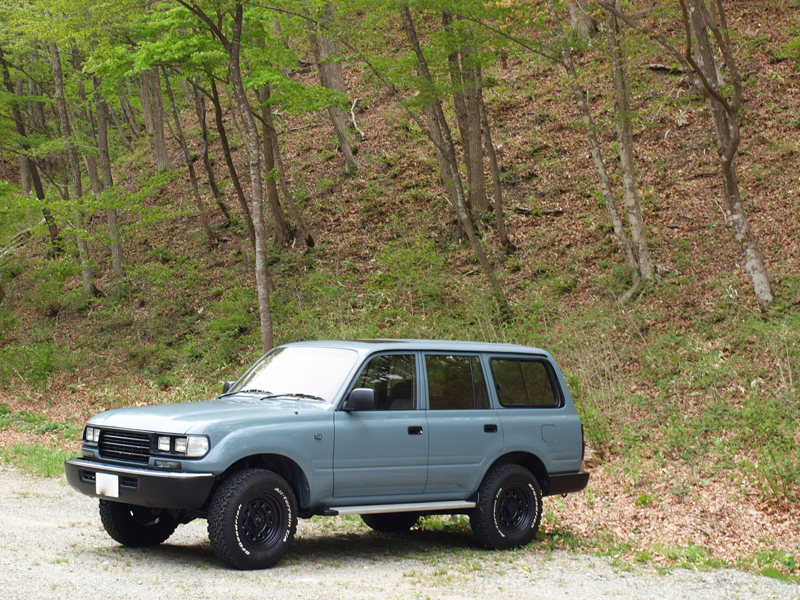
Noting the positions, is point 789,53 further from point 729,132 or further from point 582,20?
point 729,132

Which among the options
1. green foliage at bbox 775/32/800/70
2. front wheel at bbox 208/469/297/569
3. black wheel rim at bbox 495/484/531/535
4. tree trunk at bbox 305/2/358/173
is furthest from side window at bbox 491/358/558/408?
tree trunk at bbox 305/2/358/173

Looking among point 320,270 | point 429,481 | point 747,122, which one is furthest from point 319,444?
point 747,122

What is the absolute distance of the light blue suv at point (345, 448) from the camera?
5598 millimetres

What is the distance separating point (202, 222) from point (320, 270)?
7382 millimetres

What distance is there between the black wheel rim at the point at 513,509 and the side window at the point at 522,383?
33.5 inches

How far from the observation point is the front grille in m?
5.75

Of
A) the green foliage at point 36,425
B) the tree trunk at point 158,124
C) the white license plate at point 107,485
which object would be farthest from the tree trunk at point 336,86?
the white license plate at point 107,485

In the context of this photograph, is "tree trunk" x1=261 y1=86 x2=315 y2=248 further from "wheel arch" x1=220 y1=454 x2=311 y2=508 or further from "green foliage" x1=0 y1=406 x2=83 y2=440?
"wheel arch" x1=220 y1=454 x2=311 y2=508

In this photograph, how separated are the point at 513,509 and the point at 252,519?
9.33 ft

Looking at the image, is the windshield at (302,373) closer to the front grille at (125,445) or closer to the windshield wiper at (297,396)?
the windshield wiper at (297,396)

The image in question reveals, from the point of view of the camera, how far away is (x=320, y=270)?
2139cm

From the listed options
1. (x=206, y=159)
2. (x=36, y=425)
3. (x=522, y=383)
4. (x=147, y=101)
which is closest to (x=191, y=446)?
(x=522, y=383)

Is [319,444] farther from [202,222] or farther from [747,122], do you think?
[202,222]

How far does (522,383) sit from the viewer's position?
7723 mm
